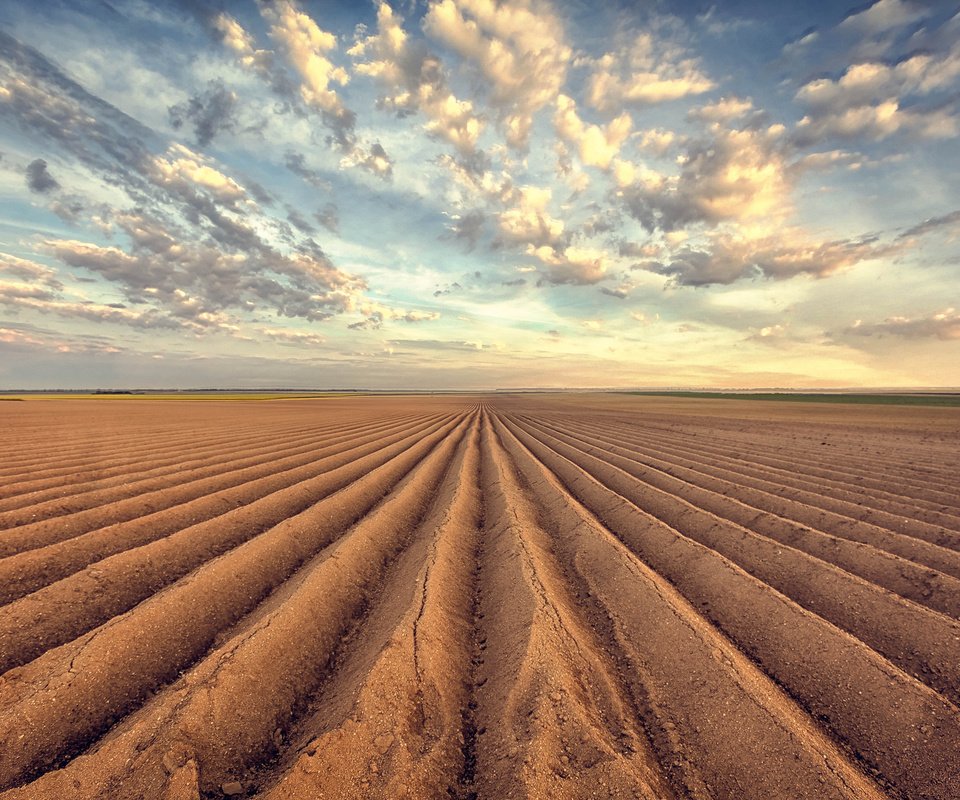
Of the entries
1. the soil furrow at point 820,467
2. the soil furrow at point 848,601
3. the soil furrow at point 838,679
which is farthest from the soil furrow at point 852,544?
the soil furrow at point 820,467

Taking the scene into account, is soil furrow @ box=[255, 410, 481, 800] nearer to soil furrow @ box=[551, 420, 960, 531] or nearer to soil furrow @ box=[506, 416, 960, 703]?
soil furrow @ box=[506, 416, 960, 703]

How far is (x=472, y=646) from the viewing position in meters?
3.55

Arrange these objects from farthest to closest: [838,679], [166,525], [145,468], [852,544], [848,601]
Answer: [145,468], [166,525], [852,544], [848,601], [838,679]

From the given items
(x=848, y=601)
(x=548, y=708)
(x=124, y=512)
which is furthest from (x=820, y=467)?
(x=124, y=512)

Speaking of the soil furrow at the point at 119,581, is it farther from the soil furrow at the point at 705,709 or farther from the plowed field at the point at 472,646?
the soil furrow at the point at 705,709

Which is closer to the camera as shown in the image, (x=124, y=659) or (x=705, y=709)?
(x=705, y=709)

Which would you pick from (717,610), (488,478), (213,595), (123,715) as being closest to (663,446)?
(488,478)

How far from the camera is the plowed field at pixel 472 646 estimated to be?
2.35 metres

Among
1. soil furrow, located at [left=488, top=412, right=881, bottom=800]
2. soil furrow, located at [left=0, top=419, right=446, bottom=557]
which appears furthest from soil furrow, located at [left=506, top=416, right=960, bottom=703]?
soil furrow, located at [left=0, top=419, right=446, bottom=557]

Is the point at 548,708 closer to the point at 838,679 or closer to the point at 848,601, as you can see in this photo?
the point at 838,679

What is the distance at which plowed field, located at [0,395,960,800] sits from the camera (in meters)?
2.35

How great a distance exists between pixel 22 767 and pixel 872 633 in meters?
6.01

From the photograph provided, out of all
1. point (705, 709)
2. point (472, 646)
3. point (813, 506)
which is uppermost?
point (813, 506)

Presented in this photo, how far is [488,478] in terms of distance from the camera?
9398 mm
